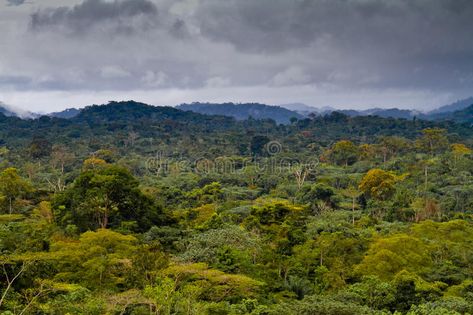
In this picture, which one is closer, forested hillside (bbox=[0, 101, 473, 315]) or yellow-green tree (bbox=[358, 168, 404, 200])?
forested hillside (bbox=[0, 101, 473, 315])

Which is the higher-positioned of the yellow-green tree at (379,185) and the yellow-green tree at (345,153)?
the yellow-green tree at (345,153)

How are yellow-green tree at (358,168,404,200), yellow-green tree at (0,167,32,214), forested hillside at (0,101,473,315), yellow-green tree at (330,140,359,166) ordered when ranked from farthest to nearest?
yellow-green tree at (330,140,359,166)
yellow-green tree at (358,168,404,200)
yellow-green tree at (0,167,32,214)
forested hillside at (0,101,473,315)

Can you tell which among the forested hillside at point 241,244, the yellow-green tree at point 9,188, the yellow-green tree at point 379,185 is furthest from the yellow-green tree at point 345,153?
the yellow-green tree at point 9,188

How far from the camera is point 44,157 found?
78.0 m

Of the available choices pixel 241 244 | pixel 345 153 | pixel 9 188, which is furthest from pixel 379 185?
pixel 9 188

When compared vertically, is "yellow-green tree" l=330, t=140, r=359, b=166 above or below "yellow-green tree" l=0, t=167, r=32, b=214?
above

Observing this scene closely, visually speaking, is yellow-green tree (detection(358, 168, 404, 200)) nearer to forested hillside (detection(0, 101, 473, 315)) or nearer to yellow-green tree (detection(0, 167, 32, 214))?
forested hillside (detection(0, 101, 473, 315))

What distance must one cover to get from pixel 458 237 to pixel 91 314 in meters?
21.3

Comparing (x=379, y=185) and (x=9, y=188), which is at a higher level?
(x=9, y=188)

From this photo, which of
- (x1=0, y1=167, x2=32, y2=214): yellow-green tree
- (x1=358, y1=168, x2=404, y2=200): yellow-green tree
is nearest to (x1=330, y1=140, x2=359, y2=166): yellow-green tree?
(x1=358, y1=168, x2=404, y2=200): yellow-green tree

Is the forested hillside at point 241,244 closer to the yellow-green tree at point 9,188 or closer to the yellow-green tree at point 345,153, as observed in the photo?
the yellow-green tree at point 9,188

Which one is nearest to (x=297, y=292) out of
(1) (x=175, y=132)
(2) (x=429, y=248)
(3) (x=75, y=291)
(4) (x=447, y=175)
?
(2) (x=429, y=248)

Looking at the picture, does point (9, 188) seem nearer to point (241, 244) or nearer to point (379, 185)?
point (241, 244)

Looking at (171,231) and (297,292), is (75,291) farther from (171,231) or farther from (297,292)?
(171,231)
